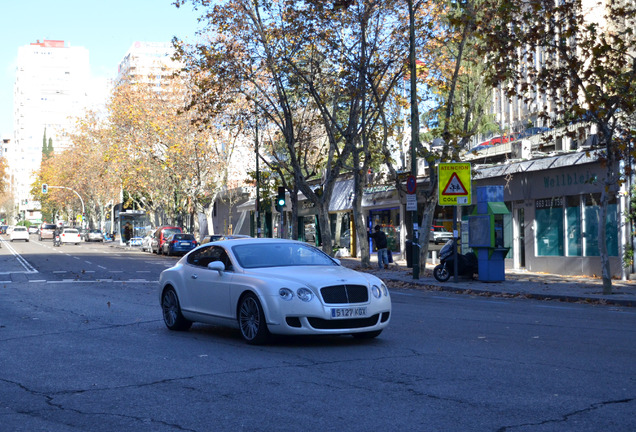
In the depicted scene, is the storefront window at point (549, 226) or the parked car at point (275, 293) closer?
the parked car at point (275, 293)

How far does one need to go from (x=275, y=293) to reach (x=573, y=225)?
20873 millimetres

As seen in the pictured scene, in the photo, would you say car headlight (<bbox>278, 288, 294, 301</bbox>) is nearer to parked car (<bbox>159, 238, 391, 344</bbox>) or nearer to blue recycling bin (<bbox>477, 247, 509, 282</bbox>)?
parked car (<bbox>159, 238, 391, 344</bbox>)

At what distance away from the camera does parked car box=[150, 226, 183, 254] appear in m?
52.0

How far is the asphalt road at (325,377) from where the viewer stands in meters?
6.20

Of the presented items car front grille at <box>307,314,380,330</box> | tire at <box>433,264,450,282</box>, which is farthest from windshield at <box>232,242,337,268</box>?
tire at <box>433,264,450,282</box>

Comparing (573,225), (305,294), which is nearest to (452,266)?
(573,225)

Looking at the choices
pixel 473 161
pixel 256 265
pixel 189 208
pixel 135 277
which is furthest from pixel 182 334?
pixel 189 208

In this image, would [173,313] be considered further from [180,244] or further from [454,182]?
[180,244]

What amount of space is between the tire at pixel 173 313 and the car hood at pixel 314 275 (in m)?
1.88

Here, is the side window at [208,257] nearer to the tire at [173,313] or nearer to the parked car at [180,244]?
the tire at [173,313]

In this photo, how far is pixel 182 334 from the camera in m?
11.9

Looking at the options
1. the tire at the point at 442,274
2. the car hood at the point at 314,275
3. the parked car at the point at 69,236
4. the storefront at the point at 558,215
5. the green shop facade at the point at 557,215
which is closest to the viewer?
the car hood at the point at 314,275

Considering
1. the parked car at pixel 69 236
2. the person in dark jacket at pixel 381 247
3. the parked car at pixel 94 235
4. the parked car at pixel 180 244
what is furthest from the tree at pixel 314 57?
the parked car at pixel 94 235

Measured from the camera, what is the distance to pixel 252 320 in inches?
414
